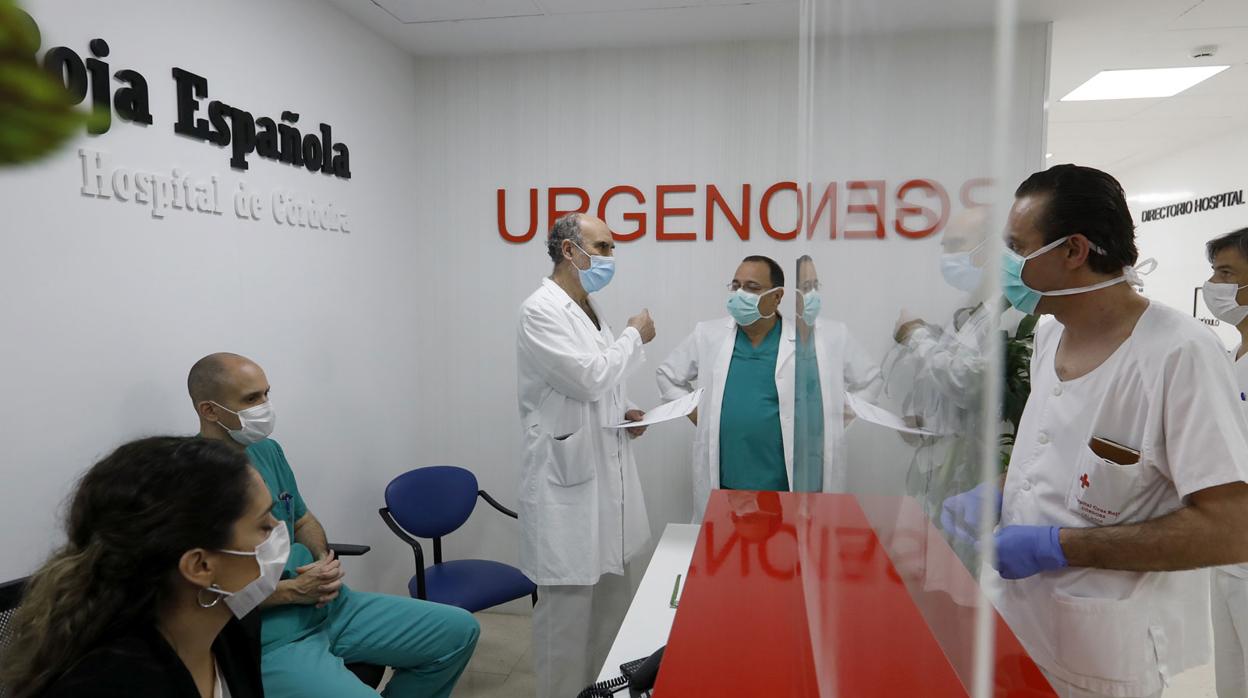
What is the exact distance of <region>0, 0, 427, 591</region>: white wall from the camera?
1.86m

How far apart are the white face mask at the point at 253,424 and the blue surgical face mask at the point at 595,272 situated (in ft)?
4.04

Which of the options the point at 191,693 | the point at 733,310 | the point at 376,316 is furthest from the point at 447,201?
the point at 191,693

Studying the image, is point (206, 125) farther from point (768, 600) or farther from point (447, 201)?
point (768, 600)

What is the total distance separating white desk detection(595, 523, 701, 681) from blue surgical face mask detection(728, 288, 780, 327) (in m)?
0.86

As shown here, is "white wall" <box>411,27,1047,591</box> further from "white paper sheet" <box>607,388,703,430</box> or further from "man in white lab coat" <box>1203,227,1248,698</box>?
"man in white lab coat" <box>1203,227,1248,698</box>

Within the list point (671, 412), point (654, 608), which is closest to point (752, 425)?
point (671, 412)

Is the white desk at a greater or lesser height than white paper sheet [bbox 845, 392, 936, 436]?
lesser

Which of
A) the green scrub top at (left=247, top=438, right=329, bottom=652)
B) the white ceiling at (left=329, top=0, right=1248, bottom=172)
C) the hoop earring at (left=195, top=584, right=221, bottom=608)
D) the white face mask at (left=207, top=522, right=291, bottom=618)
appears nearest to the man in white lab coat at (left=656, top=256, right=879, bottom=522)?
the green scrub top at (left=247, top=438, right=329, bottom=652)

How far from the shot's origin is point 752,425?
9.36 feet

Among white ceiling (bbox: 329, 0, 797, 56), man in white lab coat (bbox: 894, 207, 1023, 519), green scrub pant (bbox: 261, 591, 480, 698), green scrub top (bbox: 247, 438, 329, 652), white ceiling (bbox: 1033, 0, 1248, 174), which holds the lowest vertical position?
green scrub pant (bbox: 261, 591, 480, 698)

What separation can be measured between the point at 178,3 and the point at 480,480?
98.0 inches

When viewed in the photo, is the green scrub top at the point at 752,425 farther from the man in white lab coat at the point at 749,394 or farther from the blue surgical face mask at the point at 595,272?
the blue surgical face mask at the point at 595,272

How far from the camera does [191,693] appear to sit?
135 centimetres

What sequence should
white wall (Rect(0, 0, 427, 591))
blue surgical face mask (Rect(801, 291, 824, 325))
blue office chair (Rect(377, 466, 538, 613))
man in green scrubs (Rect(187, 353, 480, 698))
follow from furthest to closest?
blue office chair (Rect(377, 466, 538, 613)) → man in green scrubs (Rect(187, 353, 480, 698)) → white wall (Rect(0, 0, 427, 591)) → blue surgical face mask (Rect(801, 291, 824, 325))
